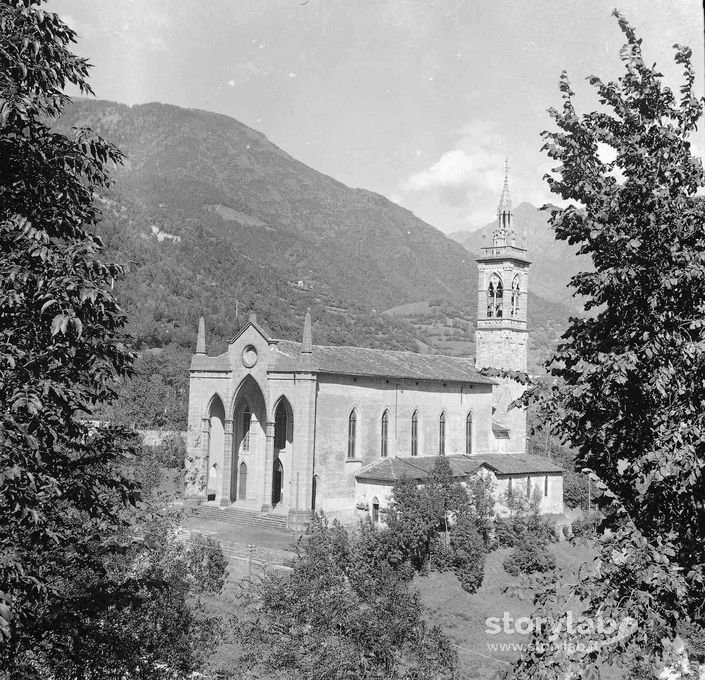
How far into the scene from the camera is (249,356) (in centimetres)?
4091

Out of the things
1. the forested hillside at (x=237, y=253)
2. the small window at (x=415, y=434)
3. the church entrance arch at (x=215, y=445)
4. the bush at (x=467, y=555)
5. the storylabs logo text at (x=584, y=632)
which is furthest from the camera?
the forested hillside at (x=237, y=253)

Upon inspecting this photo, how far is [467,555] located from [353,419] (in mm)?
10064

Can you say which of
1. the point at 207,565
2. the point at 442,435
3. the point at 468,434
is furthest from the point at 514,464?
the point at 207,565

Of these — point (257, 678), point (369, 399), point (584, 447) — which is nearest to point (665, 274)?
point (584, 447)

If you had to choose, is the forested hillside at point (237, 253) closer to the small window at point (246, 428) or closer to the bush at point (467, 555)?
the small window at point (246, 428)

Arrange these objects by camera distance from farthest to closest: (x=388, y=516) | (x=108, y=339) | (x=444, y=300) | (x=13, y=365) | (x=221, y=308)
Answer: (x=444, y=300) → (x=221, y=308) → (x=388, y=516) → (x=108, y=339) → (x=13, y=365)

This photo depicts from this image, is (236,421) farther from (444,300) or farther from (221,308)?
(444,300)

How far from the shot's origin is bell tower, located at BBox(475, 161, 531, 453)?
49188mm

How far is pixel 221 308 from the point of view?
93.6 metres

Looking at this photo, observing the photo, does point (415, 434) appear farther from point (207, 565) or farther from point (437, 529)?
point (207, 565)

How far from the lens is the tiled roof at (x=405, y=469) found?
38706 mm

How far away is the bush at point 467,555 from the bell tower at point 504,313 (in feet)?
50.7

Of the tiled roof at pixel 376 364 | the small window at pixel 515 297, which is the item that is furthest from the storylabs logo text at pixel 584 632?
the small window at pixel 515 297

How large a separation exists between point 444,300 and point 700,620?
14633cm
